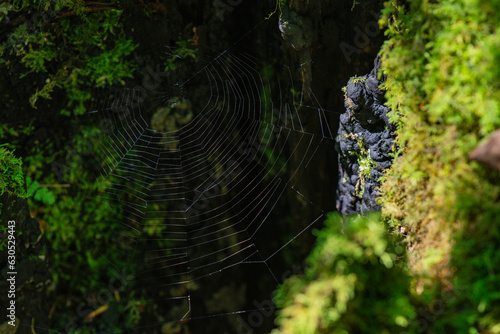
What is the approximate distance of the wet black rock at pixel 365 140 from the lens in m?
1.46

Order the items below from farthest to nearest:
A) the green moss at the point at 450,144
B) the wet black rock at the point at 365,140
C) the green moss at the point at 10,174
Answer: the green moss at the point at 10,174, the wet black rock at the point at 365,140, the green moss at the point at 450,144

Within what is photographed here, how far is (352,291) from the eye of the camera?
0.84 meters

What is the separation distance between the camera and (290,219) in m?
2.43

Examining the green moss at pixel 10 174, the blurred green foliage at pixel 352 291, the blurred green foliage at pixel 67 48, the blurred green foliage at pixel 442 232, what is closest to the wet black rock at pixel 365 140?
the blurred green foliage at pixel 442 232

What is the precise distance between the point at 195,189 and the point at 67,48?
1.15 metres

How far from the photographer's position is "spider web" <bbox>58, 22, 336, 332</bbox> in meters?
2.43

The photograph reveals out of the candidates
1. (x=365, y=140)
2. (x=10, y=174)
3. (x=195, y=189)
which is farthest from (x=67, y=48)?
(x=365, y=140)

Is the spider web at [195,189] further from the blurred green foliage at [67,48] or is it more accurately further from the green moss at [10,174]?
the green moss at [10,174]

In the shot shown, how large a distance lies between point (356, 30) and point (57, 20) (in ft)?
5.53

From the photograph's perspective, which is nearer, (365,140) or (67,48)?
(365,140)

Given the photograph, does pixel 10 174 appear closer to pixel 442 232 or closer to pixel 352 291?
pixel 352 291

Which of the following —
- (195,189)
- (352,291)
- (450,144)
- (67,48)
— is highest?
(450,144)

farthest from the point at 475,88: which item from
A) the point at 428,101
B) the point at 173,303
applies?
the point at 173,303

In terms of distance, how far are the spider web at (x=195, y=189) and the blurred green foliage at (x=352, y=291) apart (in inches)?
58.7
